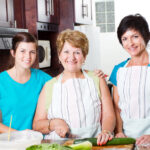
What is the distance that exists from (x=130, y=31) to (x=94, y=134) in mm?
608

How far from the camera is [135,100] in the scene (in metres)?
1.59

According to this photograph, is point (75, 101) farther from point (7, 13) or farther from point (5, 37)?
point (7, 13)

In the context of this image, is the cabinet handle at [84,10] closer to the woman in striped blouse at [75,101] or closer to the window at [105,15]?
the window at [105,15]

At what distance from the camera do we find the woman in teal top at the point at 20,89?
1717mm

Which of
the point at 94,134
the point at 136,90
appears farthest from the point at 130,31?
the point at 94,134

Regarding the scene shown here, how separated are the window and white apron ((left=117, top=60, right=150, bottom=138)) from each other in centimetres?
456

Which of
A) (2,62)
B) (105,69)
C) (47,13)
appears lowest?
(105,69)

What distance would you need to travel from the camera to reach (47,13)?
9.95 ft

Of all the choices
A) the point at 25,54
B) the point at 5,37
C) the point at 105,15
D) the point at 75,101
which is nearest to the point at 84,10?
the point at 5,37

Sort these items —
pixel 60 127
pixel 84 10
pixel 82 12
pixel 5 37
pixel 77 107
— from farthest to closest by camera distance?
pixel 84 10 → pixel 82 12 → pixel 5 37 → pixel 77 107 → pixel 60 127

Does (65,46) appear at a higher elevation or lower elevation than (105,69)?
higher

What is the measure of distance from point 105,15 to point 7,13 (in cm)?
394

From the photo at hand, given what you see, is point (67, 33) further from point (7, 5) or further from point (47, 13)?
point (47, 13)

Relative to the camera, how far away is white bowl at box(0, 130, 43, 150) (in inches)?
38.3
